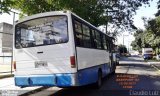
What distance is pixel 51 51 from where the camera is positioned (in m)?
11.1

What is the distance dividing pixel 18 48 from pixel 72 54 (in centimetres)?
237

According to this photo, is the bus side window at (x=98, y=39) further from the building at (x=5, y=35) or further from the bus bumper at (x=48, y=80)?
the building at (x=5, y=35)

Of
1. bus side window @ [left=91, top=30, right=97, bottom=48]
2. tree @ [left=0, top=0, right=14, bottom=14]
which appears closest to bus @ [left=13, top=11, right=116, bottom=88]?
tree @ [left=0, top=0, right=14, bottom=14]

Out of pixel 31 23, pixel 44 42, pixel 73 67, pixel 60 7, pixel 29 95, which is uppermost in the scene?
pixel 60 7

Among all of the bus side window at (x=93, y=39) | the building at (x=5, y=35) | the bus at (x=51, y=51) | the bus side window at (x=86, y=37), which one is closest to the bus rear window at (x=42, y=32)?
the bus at (x=51, y=51)

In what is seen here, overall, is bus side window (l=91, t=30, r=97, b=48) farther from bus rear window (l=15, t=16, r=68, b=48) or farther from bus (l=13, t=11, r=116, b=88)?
bus rear window (l=15, t=16, r=68, b=48)

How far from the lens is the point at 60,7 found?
68.3 feet

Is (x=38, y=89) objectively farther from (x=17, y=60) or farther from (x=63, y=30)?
(x=63, y=30)

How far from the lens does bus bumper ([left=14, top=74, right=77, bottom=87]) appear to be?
10.6 m

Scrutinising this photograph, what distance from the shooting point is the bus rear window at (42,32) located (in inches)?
436

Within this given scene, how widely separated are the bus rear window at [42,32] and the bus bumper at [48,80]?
1183 mm

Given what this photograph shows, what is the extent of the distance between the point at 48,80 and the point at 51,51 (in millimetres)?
1028

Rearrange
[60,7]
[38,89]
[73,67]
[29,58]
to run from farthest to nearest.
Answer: [60,7] → [38,89] → [29,58] → [73,67]

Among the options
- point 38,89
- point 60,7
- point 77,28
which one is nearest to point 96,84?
point 38,89
